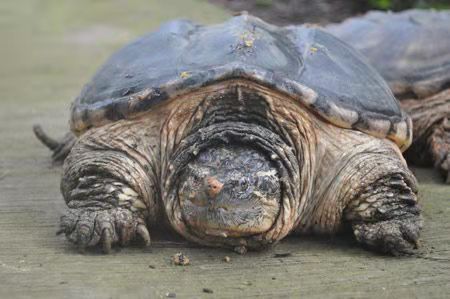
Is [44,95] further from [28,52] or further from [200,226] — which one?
[200,226]

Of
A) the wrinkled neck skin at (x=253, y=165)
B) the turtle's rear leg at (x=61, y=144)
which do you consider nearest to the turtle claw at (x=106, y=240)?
the wrinkled neck skin at (x=253, y=165)

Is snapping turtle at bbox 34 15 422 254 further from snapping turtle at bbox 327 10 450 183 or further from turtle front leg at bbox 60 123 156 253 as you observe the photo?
snapping turtle at bbox 327 10 450 183

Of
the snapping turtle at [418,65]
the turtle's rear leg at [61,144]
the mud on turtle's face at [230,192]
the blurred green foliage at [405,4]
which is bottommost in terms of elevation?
the mud on turtle's face at [230,192]

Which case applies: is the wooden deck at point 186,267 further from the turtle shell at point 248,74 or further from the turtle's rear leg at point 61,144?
the turtle shell at point 248,74

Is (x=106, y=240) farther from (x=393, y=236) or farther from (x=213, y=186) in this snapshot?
(x=393, y=236)

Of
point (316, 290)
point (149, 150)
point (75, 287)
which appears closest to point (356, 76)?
point (149, 150)

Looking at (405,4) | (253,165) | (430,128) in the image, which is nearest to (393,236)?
(253,165)
